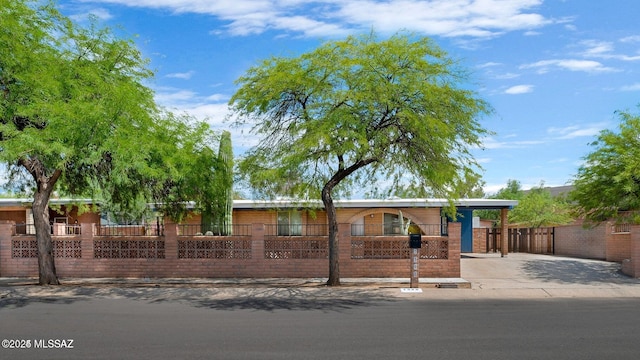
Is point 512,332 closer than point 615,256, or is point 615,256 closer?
point 512,332

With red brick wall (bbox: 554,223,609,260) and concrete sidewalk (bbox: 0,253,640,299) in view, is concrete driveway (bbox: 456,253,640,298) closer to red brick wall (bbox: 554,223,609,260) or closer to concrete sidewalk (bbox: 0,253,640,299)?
concrete sidewalk (bbox: 0,253,640,299)

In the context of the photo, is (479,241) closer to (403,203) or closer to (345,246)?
(403,203)

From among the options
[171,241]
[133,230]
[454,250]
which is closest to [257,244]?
[171,241]

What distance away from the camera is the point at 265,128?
1922 cm

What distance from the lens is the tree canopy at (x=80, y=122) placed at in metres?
16.4

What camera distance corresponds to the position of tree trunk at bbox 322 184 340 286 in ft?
62.0

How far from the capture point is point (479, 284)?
64.7ft

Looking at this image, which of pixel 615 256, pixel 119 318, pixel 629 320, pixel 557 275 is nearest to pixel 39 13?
pixel 119 318

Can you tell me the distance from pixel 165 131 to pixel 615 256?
19335 mm

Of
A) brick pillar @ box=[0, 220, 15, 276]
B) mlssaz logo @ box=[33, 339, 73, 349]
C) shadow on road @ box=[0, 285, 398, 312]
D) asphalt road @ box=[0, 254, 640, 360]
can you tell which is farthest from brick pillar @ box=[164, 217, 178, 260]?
mlssaz logo @ box=[33, 339, 73, 349]

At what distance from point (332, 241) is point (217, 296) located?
3792 millimetres

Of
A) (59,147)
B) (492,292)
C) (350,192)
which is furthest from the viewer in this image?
(350,192)

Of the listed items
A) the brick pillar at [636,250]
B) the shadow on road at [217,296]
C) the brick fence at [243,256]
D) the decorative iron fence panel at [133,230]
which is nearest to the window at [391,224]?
the brick fence at [243,256]

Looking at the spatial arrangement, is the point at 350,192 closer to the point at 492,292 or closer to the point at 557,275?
the point at 492,292
